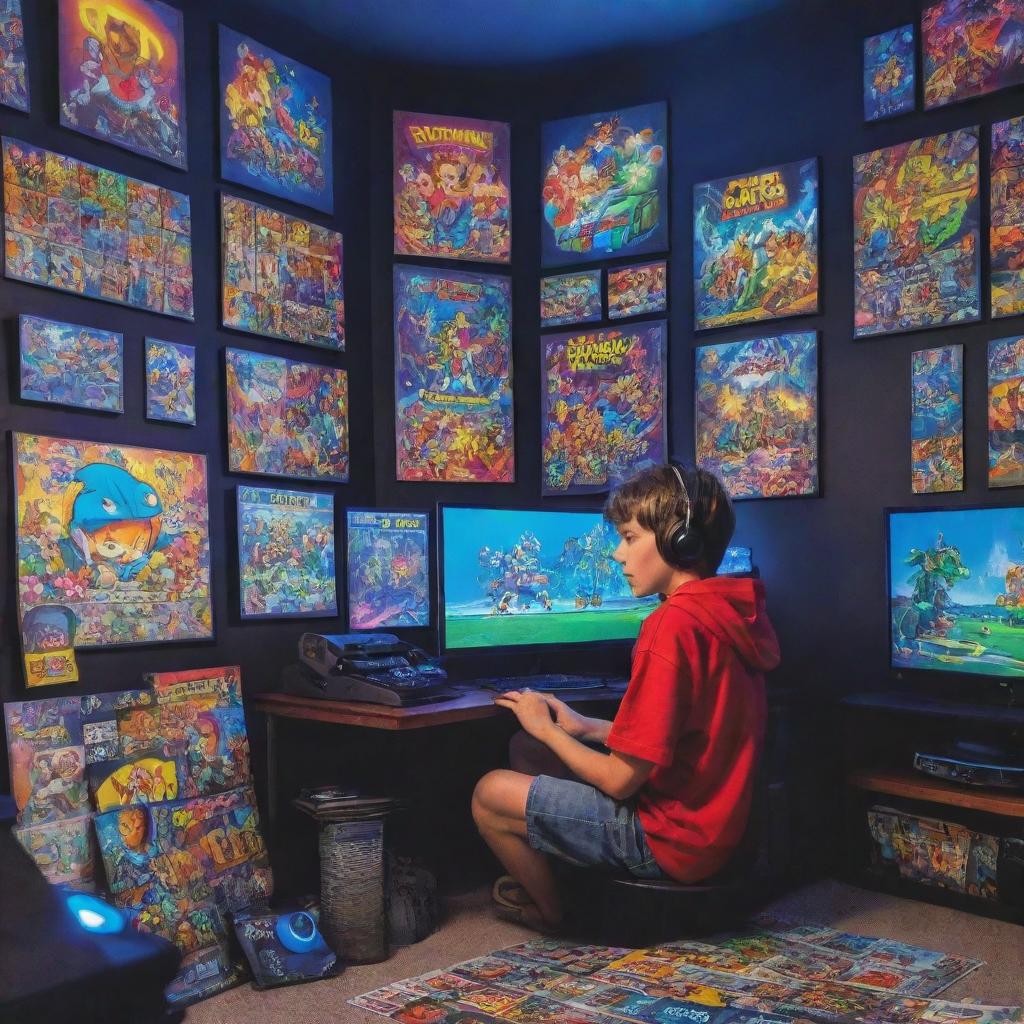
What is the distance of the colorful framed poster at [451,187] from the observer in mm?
3477

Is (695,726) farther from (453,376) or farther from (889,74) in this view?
(889,74)

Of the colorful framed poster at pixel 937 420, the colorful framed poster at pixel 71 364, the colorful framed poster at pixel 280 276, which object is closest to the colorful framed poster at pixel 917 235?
the colorful framed poster at pixel 937 420

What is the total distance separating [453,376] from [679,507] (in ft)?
4.74

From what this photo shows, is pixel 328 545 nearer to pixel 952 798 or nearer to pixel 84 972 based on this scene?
pixel 952 798

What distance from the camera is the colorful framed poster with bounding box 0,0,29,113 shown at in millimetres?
2359

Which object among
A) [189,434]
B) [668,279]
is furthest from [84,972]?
[668,279]

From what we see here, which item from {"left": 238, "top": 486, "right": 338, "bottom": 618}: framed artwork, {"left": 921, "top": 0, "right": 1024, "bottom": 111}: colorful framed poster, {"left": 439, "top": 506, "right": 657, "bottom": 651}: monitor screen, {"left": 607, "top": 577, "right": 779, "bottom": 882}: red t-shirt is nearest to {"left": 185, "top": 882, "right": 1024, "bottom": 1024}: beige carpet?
{"left": 607, "top": 577, "right": 779, "bottom": 882}: red t-shirt

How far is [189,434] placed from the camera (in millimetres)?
2775

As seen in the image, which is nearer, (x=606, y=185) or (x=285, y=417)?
(x=285, y=417)

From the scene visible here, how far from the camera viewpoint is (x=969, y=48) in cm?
303

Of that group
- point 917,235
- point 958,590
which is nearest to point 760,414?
point 917,235

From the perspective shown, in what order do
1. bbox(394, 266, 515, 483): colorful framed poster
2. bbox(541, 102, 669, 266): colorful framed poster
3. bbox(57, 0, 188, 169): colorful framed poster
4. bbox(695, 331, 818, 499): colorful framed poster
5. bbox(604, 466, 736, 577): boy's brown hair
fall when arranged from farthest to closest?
bbox(541, 102, 669, 266): colorful framed poster
bbox(394, 266, 515, 483): colorful framed poster
bbox(695, 331, 818, 499): colorful framed poster
bbox(57, 0, 188, 169): colorful framed poster
bbox(604, 466, 736, 577): boy's brown hair

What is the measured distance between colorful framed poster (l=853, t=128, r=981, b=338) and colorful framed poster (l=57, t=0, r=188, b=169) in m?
2.11

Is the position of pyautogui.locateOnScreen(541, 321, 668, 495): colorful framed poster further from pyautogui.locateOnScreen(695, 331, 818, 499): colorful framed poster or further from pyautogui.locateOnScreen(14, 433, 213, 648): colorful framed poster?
pyautogui.locateOnScreen(14, 433, 213, 648): colorful framed poster
